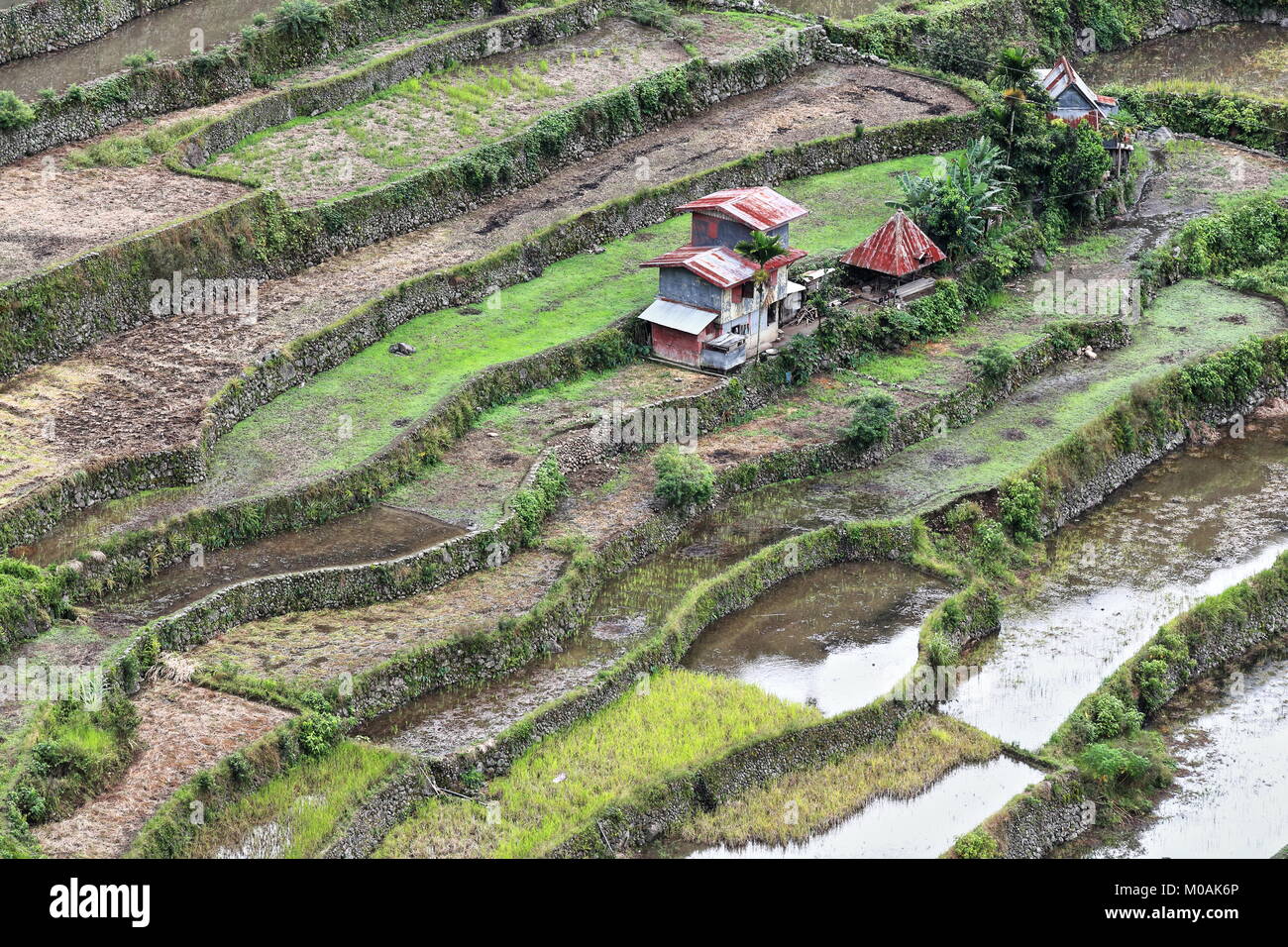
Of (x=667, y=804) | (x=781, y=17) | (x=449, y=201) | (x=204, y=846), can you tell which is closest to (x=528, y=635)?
(x=667, y=804)

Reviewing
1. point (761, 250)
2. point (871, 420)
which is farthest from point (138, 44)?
point (871, 420)

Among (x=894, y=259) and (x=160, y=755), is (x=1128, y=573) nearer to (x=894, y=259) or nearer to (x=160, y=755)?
(x=894, y=259)

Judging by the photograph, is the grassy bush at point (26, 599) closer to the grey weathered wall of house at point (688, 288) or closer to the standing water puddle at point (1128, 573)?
the grey weathered wall of house at point (688, 288)

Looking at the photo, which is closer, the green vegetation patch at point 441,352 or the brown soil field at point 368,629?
the brown soil field at point 368,629

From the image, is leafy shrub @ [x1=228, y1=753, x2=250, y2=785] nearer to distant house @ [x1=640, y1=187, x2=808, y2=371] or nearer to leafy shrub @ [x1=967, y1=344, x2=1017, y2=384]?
distant house @ [x1=640, y1=187, x2=808, y2=371]

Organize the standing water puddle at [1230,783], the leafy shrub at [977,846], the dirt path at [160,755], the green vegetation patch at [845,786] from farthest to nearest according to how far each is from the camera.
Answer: the standing water puddle at [1230,783] → the green vegetation patch at [845,786] → the leafy shrub at [977,846] → the dirt path at [160,755]

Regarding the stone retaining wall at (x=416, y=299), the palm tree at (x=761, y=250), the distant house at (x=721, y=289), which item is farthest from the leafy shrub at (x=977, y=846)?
the palm tree at (x=761, y=250)

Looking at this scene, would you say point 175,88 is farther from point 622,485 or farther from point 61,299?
point 622,485
